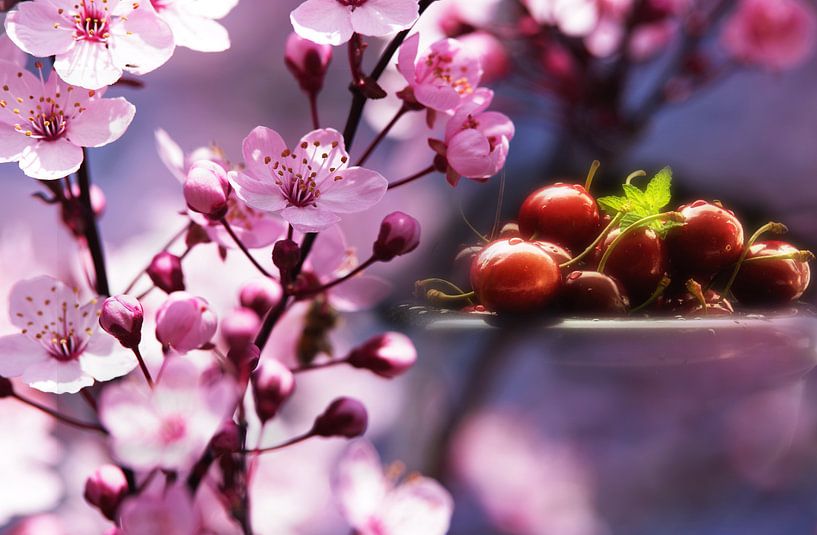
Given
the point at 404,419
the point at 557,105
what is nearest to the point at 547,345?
the point at 404,419

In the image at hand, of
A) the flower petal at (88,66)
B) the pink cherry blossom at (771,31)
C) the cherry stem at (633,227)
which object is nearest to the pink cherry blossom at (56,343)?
the flower petal at (88,66)

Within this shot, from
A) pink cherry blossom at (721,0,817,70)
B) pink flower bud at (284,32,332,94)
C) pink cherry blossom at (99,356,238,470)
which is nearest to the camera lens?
pink cherry blossom at (99,356,238,470)

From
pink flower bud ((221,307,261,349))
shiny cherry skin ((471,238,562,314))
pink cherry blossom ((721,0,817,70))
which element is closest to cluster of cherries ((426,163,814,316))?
shiny cherry skin ((471,238,562,314))

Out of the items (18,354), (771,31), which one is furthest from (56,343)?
(771,31)

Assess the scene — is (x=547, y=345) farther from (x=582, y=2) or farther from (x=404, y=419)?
(x=582, y=2)

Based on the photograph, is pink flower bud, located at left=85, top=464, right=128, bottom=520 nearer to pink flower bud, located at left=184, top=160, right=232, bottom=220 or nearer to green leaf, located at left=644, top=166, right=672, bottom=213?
pink flower bud, located at left=184, top=160, right=232, bottom=220

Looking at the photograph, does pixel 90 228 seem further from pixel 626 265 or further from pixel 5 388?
pixel 626 265
